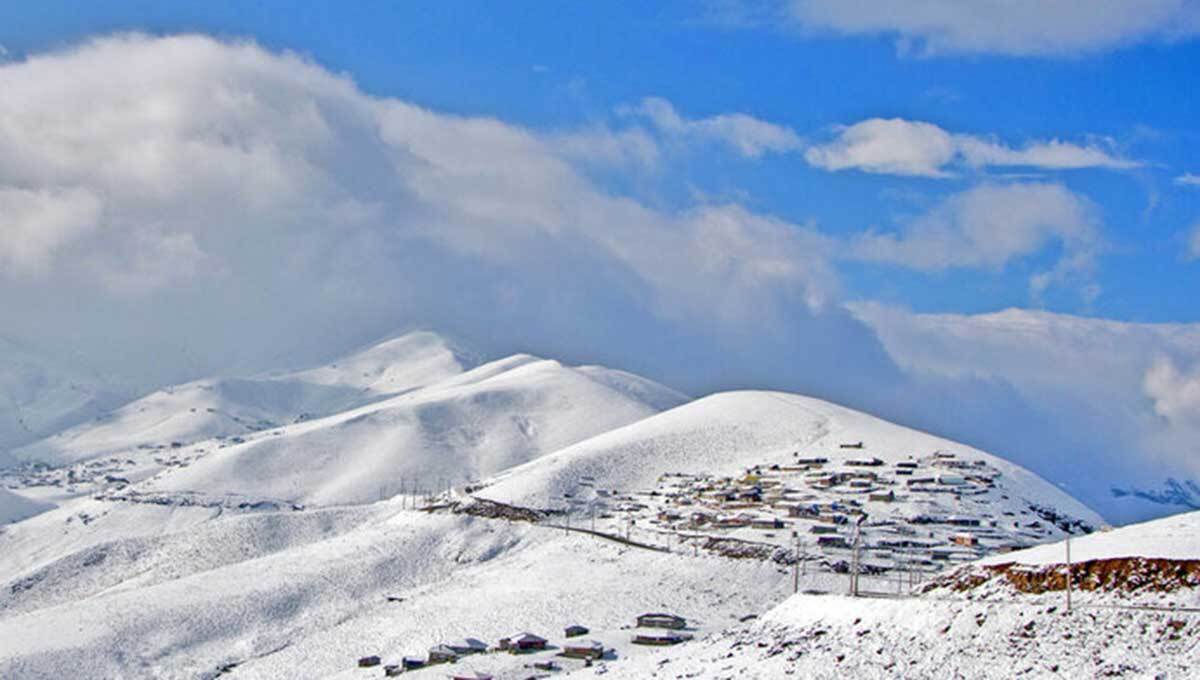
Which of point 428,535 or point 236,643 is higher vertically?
point 428,535

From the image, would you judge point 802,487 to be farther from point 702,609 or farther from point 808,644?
point 808,644

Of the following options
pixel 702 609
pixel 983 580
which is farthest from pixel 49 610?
pixel 983 580

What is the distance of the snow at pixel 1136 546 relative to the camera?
52656mm

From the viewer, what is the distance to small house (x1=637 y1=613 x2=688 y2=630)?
87062 mm

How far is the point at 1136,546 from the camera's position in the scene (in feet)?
179

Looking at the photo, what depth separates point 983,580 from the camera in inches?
2250

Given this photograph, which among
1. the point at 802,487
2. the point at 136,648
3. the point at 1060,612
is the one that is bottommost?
the point at 136,648

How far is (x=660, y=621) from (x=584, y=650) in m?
10.8

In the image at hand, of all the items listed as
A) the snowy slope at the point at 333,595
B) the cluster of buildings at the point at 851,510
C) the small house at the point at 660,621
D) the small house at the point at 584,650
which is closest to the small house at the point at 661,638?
the snowy slope at the point at 333,595

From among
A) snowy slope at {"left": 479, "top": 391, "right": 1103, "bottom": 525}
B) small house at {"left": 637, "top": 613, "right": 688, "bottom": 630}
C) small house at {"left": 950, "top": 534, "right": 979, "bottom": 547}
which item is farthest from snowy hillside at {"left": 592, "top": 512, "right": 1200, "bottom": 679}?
snowy slope at {"left": 479, "top": 391, "right": 1103, "bottom": 525}

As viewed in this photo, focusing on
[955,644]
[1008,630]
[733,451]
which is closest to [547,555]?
[733,451]

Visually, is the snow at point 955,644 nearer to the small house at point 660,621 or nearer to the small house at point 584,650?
the small house at point 584,650

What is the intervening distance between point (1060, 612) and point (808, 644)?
9.69 metres

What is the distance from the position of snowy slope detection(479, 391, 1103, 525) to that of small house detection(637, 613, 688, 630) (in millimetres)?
53763
